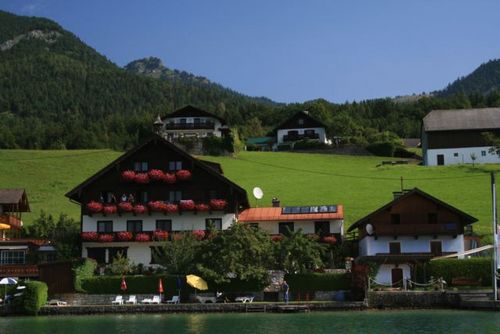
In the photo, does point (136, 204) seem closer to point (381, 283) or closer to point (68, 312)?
point (68, 312)

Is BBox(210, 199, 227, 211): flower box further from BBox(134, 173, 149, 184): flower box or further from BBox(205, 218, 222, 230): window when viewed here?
BBox(134, 173, 149, 184): flower box

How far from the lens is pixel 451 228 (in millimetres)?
59344

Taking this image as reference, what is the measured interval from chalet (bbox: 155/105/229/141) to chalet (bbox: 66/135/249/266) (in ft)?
238

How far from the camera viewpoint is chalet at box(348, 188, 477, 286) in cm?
5919

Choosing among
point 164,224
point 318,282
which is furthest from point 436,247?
point 164,224

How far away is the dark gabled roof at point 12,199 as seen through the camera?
2813 inches

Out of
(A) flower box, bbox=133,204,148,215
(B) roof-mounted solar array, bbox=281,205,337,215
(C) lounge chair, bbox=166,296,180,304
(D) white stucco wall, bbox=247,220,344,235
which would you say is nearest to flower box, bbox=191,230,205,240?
(A) flower box, bbox=133,204,148,215

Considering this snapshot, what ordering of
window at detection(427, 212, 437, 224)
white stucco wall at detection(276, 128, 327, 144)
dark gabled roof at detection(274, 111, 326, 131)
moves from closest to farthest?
window at detection(427, 212, 437, 224)
dark gabled roof at detection(274, 111, 326, 131)
white stucco wall at detection(276, 128, 327, 144)

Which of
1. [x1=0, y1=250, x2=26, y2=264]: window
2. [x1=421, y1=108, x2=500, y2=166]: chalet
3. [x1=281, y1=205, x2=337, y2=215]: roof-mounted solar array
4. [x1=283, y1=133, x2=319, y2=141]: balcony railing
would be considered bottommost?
[x1=0, y1=250, x2=26, y2=264]: window

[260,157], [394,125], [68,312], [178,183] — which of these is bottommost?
[68,312]

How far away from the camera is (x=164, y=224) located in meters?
64.4

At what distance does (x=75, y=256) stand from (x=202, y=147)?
59.8 meters

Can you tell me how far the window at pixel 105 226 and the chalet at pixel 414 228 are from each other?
20.7 m

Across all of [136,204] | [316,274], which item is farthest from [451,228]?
[136,204]
